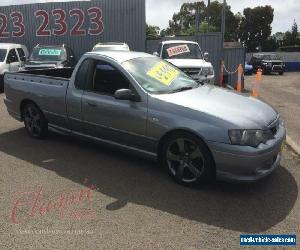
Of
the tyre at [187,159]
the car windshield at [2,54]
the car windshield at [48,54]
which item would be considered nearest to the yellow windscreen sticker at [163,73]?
the tyre at [187,159]

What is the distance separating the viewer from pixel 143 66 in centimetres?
576

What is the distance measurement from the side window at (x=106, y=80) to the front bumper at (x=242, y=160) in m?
1.72

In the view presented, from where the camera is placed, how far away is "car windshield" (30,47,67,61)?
14.8m

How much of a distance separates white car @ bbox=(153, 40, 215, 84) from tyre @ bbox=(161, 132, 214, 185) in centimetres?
675

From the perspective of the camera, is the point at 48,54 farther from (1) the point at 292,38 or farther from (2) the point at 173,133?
(1) the point at 292,38

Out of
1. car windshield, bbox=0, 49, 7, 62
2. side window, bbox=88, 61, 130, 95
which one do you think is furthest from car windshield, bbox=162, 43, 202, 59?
side window, bbox=88, 61, 130, 95

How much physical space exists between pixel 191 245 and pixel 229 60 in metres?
14.9

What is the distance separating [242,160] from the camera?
436 centimetres

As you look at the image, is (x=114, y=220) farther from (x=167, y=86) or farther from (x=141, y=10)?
(x=141, y=10)

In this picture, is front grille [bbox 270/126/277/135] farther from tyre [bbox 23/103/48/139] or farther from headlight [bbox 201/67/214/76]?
headlight [bbox 201/67/214/76]

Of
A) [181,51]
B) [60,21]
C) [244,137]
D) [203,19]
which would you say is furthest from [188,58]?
[203,19]

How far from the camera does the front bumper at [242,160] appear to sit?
4352 millimetres

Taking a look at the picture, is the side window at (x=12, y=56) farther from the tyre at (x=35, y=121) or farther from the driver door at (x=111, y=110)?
the driver door at (x=111, y=110)

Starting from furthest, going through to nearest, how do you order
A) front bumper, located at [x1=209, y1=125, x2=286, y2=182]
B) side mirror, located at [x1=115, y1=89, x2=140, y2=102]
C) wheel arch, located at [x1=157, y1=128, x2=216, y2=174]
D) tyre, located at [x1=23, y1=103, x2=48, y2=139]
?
tyre, located at [x1=23, y1=103, x2=48, y2=139], side mirror, located at [x1=115, y1=89, x2=140, y2=102], wheel arch, located at [x1=157, y1=128, x2=216, y2=174], front bumper, located at [x1=209, y1=125, x2=286, y2=182]
